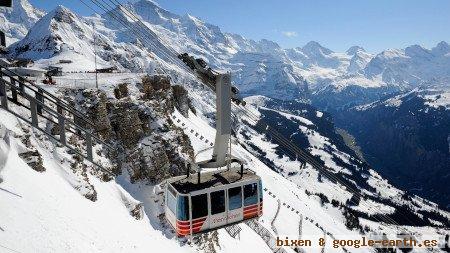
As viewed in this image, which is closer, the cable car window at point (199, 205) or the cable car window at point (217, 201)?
the cable car window at point (199, 205)

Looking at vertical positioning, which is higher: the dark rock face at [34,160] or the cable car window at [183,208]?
the dark rock face at [34,160]

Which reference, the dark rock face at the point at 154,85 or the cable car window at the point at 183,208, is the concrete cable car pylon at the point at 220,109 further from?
the dark rock face at the point at 154,85

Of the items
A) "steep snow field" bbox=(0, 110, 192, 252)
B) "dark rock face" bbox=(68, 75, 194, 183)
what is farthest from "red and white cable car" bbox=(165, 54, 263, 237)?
"dark rock face" bbox=(68, 75, 194, 183)

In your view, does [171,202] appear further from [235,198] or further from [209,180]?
[235,198]

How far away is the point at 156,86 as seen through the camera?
2707 inches

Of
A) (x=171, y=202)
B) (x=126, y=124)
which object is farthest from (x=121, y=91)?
(x=171, y=202)

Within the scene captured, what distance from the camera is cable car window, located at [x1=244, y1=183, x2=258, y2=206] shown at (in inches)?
1040

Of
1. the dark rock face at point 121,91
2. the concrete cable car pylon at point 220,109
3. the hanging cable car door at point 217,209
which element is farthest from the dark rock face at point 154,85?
the hanging cable car door at point 217,209

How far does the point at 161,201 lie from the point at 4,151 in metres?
25.1

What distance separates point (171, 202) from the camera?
26.1m

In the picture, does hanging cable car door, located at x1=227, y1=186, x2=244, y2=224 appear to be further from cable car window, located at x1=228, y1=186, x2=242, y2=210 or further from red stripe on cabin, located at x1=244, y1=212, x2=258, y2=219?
red stripe on cabin, located at x1=244, y1=212, x2=258, y2=219

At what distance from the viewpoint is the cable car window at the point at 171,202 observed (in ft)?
82.3

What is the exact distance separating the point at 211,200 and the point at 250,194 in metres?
3.08

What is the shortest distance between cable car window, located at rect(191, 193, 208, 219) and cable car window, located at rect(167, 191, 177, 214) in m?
1.25
